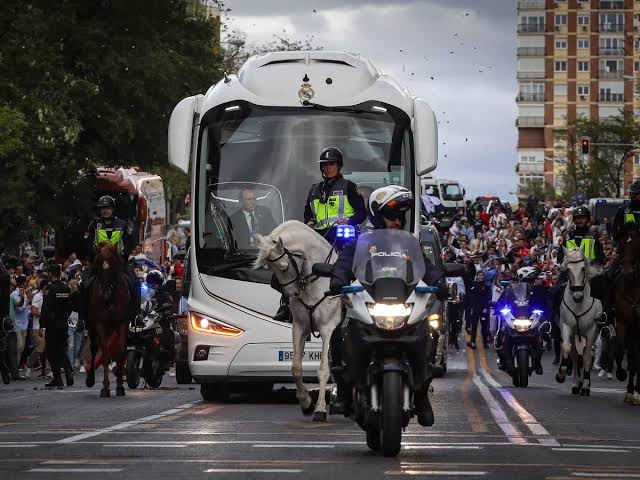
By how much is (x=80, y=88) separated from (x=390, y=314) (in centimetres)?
3687

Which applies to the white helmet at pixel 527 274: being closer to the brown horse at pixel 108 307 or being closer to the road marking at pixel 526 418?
the road marking at pixel 526 418

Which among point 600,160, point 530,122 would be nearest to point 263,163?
point 600,160

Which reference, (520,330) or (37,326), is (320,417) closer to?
(520,330)

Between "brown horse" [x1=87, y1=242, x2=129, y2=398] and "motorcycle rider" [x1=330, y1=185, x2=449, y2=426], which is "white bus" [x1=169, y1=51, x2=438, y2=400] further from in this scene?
"motorcycle rider" [x1=330, y1=185, x2=449, y2=426]

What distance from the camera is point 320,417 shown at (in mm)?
17266

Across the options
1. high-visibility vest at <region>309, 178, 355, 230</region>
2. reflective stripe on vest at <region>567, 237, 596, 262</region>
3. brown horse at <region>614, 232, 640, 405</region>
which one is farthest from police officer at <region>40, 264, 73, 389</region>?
high-visibility vest at <region>309, 178, 355, 230</region>

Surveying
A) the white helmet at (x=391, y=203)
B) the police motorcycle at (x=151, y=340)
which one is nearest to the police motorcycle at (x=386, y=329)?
the white helmet at (x=391, y=203)

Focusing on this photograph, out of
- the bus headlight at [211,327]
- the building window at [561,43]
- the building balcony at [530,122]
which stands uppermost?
the building window at [561,43]

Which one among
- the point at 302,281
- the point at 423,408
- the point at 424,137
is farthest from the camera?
the point at 424,137

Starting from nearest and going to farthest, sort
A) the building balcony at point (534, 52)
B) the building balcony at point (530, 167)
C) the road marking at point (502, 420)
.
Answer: the road marking at point (502, 420) < the building balcony at point (534, 52) < the building balcony at point (530, 167)

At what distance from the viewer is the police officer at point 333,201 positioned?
18.8 meters

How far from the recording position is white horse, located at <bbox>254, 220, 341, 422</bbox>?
17.5 m

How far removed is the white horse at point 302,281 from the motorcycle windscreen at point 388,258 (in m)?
3.65

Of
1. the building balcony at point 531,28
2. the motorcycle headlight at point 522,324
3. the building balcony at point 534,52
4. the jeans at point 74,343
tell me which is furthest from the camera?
the building balcony at point 534,52
